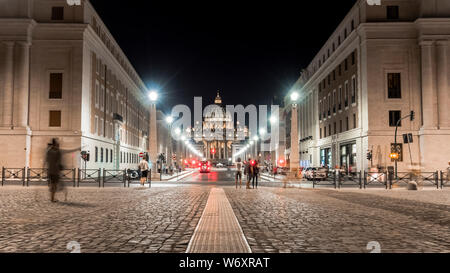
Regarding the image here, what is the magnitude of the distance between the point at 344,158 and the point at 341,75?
30.5 feet

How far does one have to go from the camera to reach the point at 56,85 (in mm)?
38938

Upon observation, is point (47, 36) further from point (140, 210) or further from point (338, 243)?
point (338, 243)

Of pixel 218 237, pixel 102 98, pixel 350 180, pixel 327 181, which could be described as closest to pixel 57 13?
pixel 102 98

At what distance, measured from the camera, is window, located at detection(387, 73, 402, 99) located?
128ft

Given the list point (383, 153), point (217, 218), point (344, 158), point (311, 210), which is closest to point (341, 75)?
point (344, 158)

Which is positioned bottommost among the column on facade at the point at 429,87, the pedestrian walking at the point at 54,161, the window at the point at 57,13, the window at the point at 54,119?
the pedestrian walking at the point at 54,161

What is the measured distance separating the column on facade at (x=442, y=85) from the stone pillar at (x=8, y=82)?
38241mm

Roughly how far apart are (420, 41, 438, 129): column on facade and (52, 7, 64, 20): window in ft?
108

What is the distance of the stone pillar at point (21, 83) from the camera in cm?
3756

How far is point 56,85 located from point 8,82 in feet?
13.1

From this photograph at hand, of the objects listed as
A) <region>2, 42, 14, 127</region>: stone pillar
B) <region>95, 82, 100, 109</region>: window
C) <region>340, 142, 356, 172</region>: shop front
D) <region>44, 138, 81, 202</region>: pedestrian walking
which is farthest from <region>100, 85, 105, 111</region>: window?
<region>44, 138, 81, 202</region>: pedestrian walking

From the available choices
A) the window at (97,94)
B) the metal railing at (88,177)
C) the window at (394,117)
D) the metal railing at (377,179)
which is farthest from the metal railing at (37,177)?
the window at (394,117)

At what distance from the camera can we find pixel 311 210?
12391 millimetres

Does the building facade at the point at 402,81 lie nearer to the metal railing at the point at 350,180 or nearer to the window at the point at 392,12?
the window at the point at 392,12
